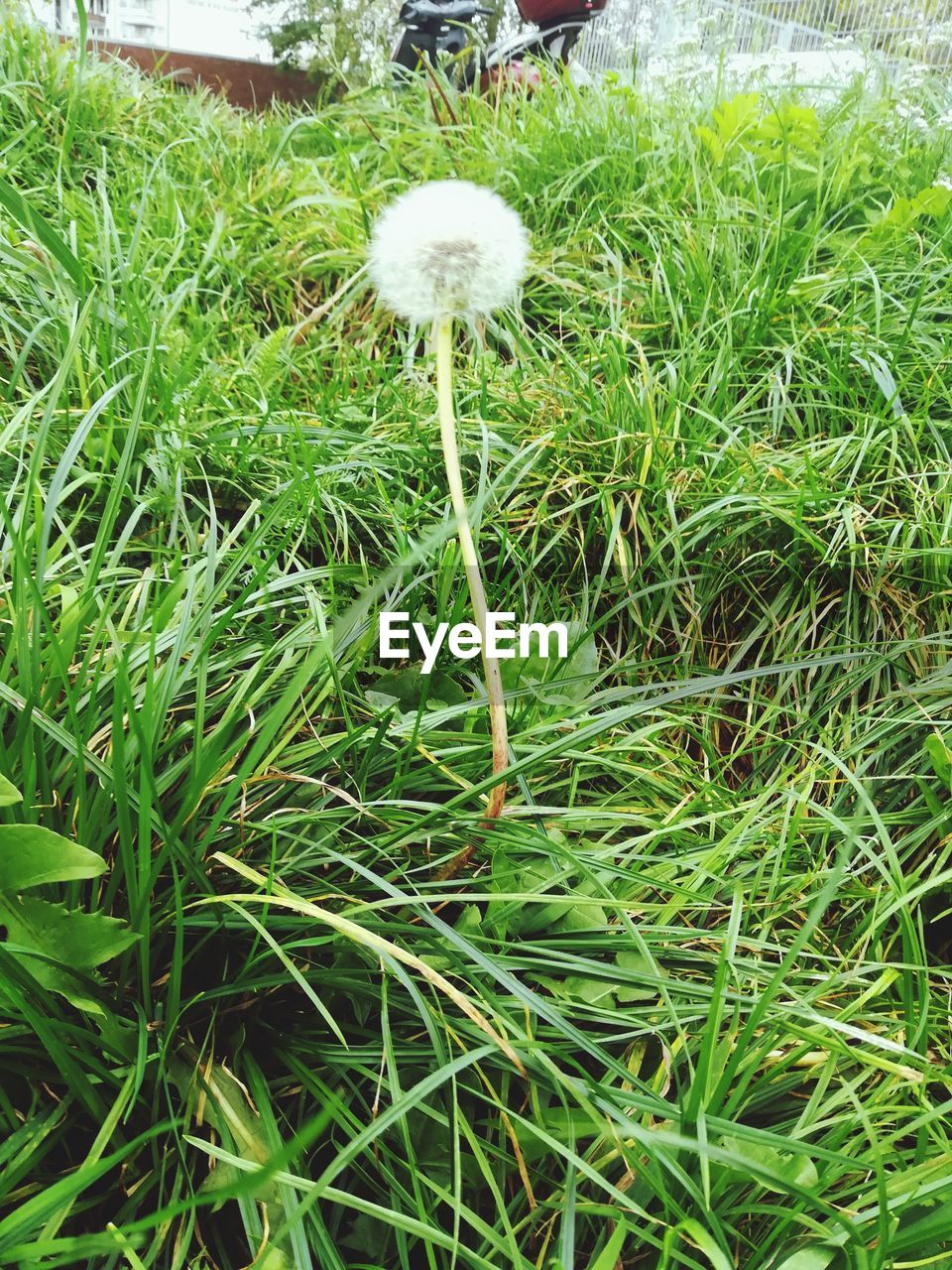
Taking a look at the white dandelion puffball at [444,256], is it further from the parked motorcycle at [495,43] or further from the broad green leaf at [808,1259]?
the parked motorcycle at [495,43]

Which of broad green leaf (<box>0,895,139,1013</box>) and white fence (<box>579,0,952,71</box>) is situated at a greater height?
white fence (<box>579,0,952,71</box>)

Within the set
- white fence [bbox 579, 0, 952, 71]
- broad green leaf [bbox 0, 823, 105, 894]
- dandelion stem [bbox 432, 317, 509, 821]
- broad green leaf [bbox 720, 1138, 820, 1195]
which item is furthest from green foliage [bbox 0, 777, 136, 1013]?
white fence [bbox 579, 0, 952, 71]

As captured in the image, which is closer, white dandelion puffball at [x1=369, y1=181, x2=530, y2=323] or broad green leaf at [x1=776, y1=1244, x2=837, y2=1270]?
broad green leaf at [x1=776, y1=1244, x2=837, y2=1270]

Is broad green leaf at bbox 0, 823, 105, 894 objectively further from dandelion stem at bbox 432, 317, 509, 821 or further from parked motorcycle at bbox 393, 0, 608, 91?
parked motorcycle at bbox 393, 0, 608, 91

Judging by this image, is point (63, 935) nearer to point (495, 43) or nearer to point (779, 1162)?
point (779, 1162)

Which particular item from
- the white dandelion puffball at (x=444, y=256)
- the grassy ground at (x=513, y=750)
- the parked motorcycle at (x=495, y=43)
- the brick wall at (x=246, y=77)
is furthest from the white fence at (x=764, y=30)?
the white dandelion puffball at (x=444, y=256)
